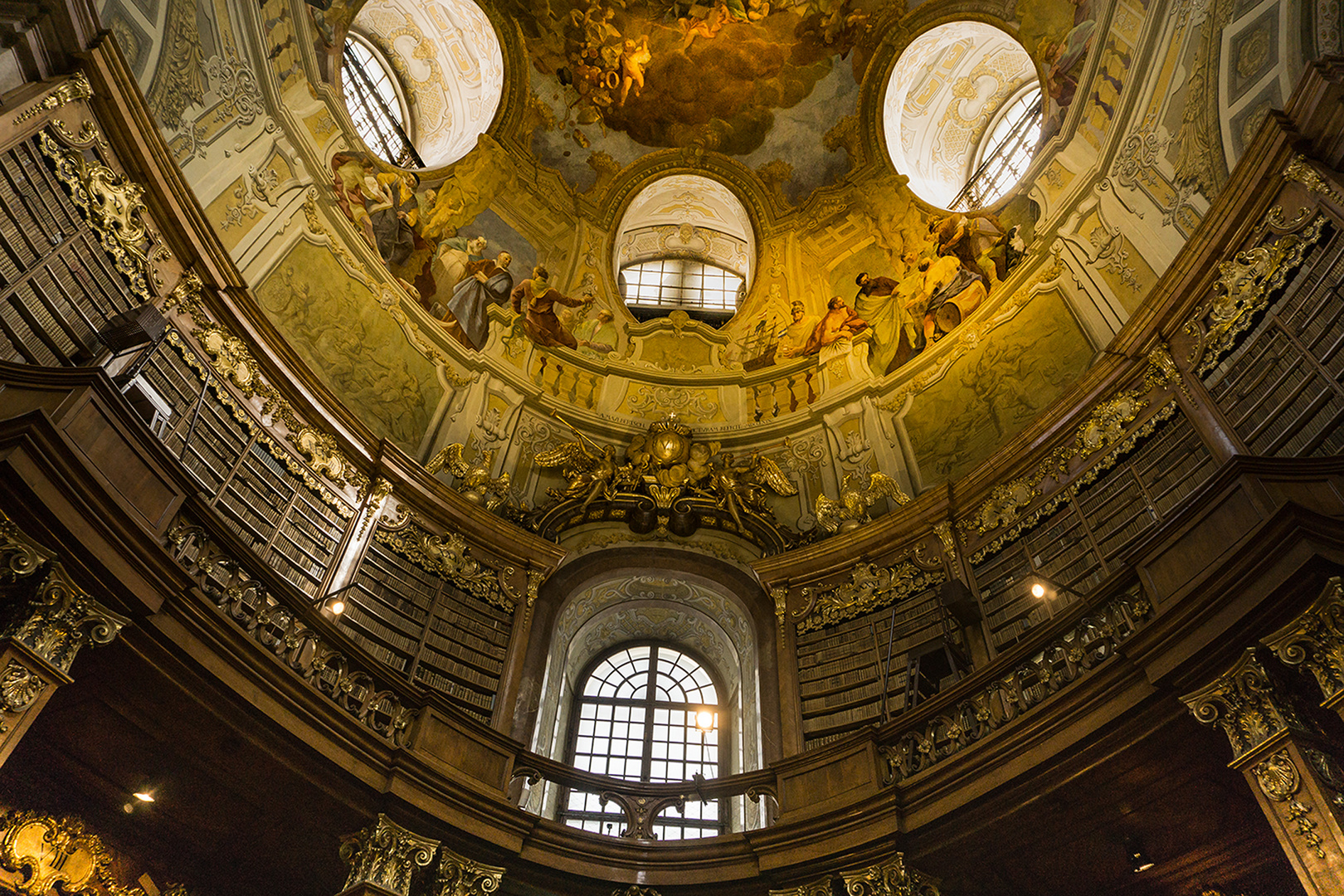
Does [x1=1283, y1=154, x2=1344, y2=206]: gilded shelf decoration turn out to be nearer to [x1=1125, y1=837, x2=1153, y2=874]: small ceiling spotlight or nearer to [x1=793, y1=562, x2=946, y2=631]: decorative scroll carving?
[x1=793, y1=562, x2=946, y2=631]: decorative scroll carving

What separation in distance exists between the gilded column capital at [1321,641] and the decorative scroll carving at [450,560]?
8366mm

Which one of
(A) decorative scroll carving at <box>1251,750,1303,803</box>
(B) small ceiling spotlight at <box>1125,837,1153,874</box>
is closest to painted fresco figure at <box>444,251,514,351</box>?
(B) small ceiling spotlight at <box>1125,837,1153,874</box>

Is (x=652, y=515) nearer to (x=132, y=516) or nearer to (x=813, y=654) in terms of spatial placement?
(x=813, y=654)

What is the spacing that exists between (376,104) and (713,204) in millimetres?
6815

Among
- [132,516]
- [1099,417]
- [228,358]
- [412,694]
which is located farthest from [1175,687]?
[228,358]

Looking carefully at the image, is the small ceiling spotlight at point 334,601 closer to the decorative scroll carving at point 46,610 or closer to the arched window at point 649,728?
the decorative scroll carving at point 46,610

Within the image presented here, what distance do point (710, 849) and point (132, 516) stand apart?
606 cm

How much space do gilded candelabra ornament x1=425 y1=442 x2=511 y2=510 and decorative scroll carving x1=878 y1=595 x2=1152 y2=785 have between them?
20.5 feet

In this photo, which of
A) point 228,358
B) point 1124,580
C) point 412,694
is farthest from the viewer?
point 228,358

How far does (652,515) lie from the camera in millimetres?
13531

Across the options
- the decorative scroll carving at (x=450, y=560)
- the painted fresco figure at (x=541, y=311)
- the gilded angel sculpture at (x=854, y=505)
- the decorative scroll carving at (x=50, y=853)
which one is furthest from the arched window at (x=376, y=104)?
the decorative scroll carving at (x=50, y=853)

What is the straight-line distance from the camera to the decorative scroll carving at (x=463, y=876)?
8.04 m

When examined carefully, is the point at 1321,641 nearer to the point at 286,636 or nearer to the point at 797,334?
the point at 286,636

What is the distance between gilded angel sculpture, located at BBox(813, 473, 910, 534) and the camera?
12617 mm
